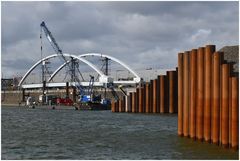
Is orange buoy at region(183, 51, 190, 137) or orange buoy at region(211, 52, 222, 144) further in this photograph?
orange buoy at region(183, 51, 190, 137)

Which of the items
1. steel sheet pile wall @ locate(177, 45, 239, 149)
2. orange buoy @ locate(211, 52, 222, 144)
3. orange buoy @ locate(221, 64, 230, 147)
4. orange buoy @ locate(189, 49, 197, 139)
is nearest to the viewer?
steel sheet pile wall @ locate(177, 45, 239, 149)

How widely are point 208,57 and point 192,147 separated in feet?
14.2

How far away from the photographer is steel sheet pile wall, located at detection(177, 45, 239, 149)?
68.2 ft

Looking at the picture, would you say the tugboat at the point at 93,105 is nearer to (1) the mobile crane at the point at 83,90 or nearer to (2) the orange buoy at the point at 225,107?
(1) the mobile crane at the point at 83,90

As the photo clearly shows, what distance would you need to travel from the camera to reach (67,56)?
5423 inches

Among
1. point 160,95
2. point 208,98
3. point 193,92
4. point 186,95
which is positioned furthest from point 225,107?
point 160,95

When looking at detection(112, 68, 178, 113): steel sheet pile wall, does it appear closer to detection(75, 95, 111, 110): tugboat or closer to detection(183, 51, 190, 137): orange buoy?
detection(75, 95, 111, 110): tugboat

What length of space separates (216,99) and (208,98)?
3.68 ft

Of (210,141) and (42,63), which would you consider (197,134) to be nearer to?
(210,141)

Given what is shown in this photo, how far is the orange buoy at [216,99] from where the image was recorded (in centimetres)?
2222

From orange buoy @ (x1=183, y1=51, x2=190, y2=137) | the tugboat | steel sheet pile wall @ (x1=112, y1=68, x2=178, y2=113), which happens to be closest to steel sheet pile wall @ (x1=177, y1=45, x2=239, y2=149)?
orange buoy @ (x1=183, y1=51, x2=190, y2=137)

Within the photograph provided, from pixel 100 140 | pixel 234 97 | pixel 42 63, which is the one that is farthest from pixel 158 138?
pixel 42 63

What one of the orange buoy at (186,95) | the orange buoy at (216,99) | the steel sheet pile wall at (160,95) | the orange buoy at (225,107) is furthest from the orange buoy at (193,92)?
the steel sheet pile wall at (160,95)

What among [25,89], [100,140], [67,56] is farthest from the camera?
[25,89]
